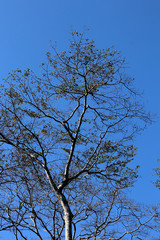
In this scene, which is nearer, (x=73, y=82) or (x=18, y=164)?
(x=18, y=164)

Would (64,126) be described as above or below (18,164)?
above

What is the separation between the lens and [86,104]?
26.0 ft

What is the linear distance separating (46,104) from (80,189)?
376 centimetres

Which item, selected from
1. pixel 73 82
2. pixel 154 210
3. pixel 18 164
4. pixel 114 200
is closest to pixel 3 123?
pixel 18 164

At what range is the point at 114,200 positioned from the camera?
11.0 meters

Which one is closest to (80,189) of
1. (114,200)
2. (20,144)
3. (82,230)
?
(114,200)

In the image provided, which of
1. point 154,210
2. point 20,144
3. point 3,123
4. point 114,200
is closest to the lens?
point 20,144

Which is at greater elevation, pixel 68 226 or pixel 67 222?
pixel 67 222

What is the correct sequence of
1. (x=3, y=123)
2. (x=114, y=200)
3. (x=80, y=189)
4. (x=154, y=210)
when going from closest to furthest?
(x=3, y=123)
(x=80, y=189)
(x=114, y=200)
(x=154, y=210)

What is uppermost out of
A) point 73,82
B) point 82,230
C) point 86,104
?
point 73,82

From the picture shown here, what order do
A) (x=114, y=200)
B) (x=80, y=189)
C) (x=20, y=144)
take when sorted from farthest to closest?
(x=114, y=200), (x=80, y=189), (x=20, y=144)

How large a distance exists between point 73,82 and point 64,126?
1356 millimetres

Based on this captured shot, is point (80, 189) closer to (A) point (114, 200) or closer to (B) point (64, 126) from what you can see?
(A) point (114, 200)

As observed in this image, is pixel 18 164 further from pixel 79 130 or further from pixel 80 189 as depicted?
pixel 80 189
